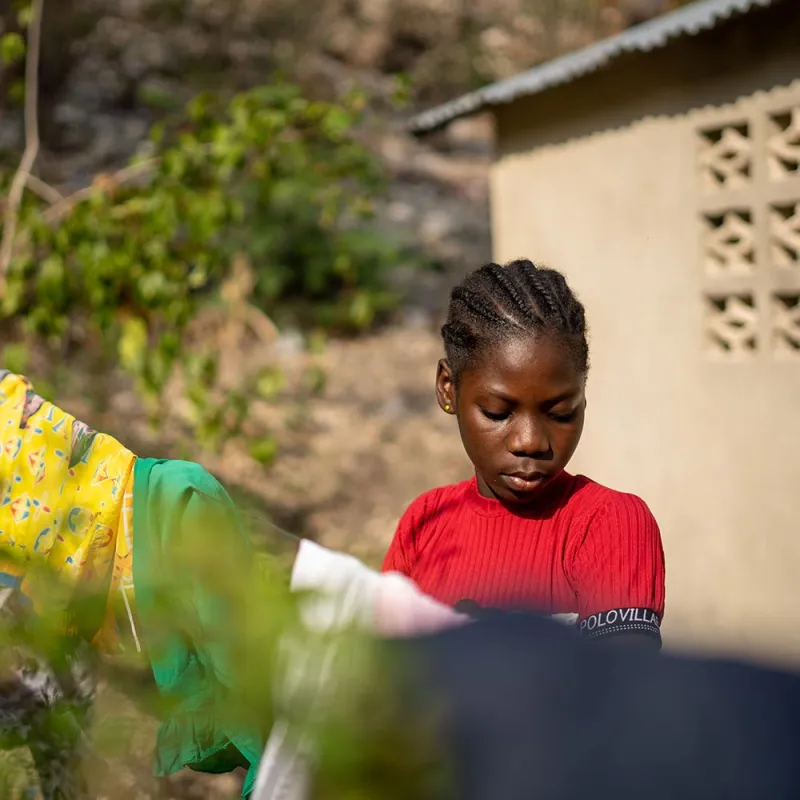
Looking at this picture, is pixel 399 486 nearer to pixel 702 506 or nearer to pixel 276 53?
pixel 702 506

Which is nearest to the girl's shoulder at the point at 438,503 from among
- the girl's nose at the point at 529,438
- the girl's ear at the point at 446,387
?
the girl's ear at the point at 446,387

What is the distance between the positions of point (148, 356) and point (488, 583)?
4528 millimetres

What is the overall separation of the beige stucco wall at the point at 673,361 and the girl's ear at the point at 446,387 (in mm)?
2921

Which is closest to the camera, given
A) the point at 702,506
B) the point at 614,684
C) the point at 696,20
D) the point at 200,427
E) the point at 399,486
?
the point at 614,684

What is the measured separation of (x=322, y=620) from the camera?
832mm

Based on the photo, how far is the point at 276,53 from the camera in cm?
1380

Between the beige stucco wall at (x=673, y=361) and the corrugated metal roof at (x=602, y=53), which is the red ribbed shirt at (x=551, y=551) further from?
the corrugated metal roof at (x=602, y=53)

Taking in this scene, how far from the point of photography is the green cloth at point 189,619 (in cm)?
95

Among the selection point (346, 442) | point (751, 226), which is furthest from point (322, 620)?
point (346, 442)

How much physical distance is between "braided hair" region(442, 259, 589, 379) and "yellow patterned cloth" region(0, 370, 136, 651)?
23.4 inches

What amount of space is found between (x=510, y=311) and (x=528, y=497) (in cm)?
30

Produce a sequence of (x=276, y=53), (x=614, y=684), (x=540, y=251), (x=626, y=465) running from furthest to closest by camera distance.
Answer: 1. (x=276, y=53)
2. (x=540, y=251)
3. (x=626, y=465)
4. (x=614, y=684)

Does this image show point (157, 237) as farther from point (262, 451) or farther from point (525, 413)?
point (525, 413)

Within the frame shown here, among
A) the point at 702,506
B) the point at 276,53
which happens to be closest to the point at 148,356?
the point at 702,506
